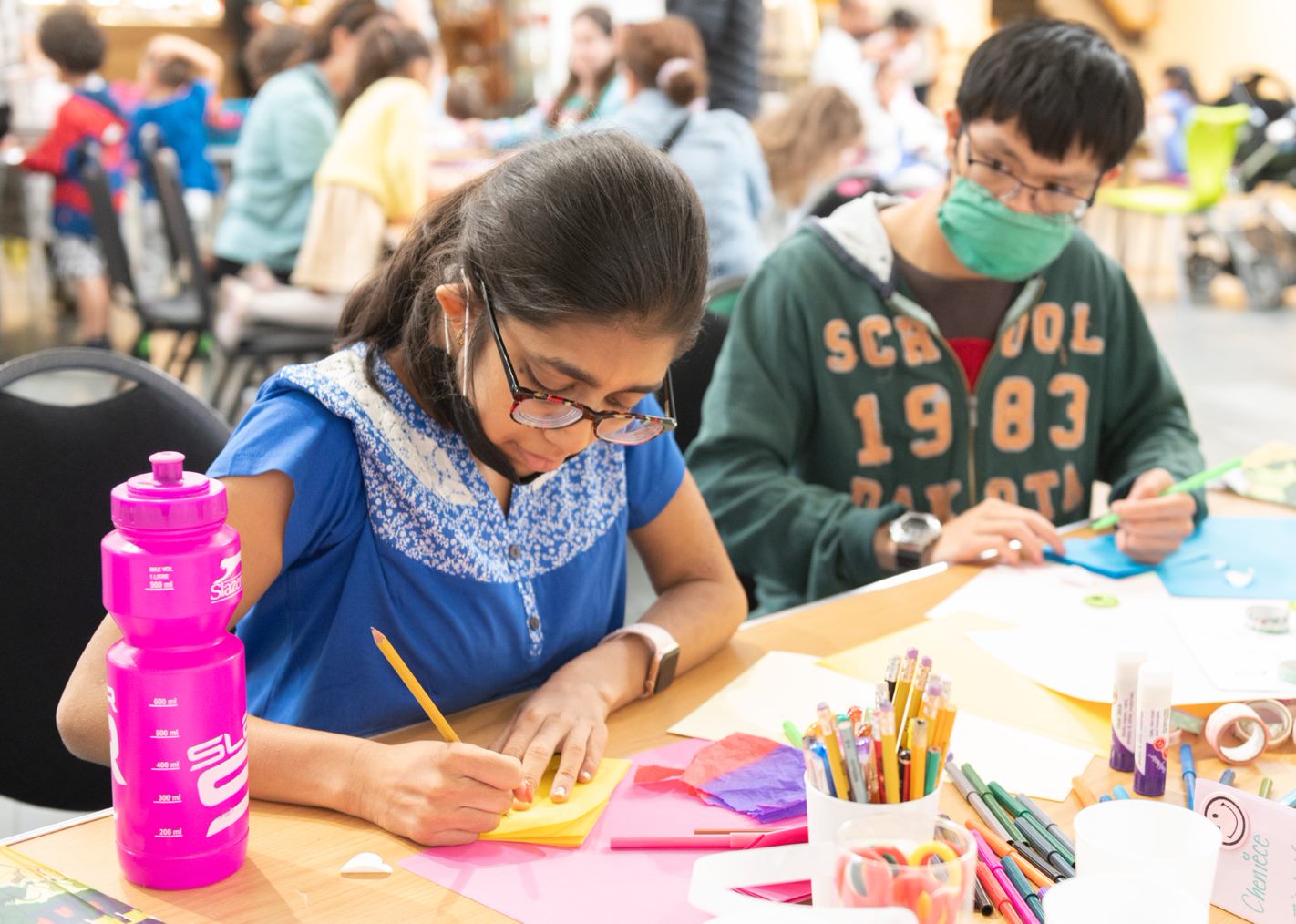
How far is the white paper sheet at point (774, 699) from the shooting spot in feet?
4.24

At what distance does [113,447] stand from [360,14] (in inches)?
143

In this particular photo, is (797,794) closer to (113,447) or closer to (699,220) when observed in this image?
(699,220)

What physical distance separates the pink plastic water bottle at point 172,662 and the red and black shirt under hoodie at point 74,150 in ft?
18.9

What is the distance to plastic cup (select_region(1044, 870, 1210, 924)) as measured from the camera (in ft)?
2.63

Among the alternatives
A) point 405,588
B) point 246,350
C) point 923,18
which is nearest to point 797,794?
point 405,588

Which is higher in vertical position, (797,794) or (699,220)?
(699,220)

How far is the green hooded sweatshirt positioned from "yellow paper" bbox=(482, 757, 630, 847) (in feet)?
2.80

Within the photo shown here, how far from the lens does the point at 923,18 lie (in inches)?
389

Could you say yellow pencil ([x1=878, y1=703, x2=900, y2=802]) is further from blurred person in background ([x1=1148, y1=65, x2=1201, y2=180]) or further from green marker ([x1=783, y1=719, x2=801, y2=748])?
blurred person in background ([x1=1148, y1=65, x2=1201, y2=180])

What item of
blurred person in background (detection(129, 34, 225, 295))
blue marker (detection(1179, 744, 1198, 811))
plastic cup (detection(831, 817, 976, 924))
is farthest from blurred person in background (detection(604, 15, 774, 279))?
plastic cup (detection(831, 817, 976, 924))

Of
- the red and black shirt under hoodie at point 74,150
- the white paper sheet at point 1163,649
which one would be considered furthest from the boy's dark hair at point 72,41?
the white paper sheet at point 1163,649

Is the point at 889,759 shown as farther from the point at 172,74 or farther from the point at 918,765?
the point at 172,74

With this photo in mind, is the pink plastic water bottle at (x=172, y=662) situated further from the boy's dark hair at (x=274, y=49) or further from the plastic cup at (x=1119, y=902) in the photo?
the boy's dark hair at (x=274, y=49)

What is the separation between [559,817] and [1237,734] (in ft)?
2.14
